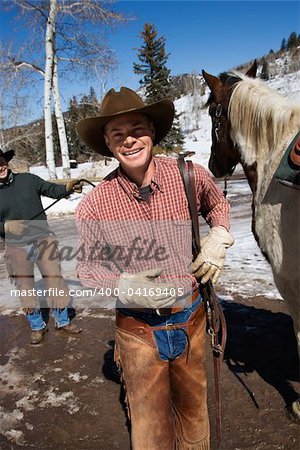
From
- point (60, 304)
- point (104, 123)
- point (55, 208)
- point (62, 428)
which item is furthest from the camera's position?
point (55, 208)

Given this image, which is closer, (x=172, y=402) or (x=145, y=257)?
(x=145, y=257)

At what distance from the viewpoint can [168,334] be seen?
6.06 feet

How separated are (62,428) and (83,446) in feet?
0.83

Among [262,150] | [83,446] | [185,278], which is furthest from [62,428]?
[262,150]

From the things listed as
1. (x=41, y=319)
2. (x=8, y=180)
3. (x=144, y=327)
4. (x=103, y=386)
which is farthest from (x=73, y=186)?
(x=144, y=327)

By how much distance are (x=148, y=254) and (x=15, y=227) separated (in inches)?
92.6

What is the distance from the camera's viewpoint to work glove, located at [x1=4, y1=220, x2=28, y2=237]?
3703 millimetres

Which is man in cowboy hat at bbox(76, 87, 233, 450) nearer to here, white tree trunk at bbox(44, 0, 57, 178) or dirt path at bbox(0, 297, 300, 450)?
dirt path at bbox(0, 297, 300, 450)

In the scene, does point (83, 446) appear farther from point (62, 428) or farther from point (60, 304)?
point (60, 304)

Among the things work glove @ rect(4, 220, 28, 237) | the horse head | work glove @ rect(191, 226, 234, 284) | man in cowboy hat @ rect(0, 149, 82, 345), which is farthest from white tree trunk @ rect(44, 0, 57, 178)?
work glove @ rect(191, 226, 234, 284)

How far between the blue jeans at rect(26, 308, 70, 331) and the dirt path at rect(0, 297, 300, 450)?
0.14 m

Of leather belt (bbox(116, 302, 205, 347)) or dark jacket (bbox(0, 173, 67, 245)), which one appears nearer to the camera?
leather belt (bbox(116, 302, 205, 347))

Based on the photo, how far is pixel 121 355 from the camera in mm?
1907

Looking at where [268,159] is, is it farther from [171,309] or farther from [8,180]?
[8,180]
